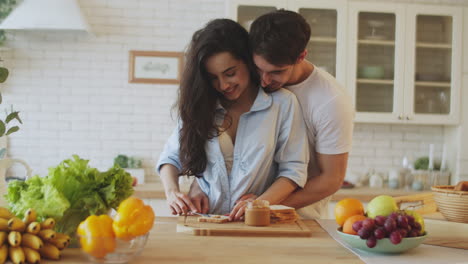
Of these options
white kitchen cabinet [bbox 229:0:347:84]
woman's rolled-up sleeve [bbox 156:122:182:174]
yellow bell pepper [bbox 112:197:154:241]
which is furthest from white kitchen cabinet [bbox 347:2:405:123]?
yellow bell pepper [bbox 112:197:154:241]

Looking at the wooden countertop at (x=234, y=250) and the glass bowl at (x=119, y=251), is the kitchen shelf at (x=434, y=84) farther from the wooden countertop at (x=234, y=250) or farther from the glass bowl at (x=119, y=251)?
the glass bowl at (x=119, y=251)

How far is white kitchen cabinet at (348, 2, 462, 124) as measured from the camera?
4297mm

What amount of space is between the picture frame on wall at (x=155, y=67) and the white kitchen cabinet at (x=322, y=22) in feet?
2.29

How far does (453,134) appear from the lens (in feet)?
14.9

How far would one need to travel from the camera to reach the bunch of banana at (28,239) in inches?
53.6

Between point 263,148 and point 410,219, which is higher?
point 263,148

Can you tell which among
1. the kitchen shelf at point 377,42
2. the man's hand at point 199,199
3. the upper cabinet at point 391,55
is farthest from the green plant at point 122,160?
the kitchen shelf at point 377,42

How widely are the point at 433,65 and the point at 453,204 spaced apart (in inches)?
111

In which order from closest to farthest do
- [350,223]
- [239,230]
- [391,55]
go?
[350,223], [239,230], [391,55]

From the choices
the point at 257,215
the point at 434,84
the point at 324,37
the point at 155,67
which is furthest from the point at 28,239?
the point at 434,84

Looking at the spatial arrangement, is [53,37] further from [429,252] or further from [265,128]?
[429,252]

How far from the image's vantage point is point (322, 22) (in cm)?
429

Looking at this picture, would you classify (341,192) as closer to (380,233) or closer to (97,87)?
(97,87)

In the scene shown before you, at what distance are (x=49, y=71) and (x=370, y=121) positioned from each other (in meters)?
2.81
